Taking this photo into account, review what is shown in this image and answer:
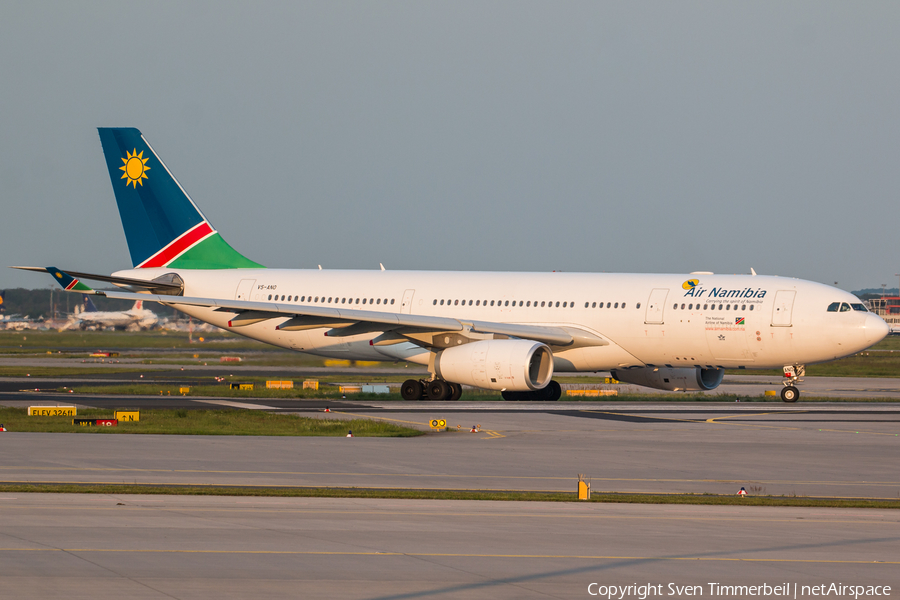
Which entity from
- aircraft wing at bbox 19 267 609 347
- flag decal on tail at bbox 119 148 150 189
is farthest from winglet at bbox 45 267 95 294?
flag decal on tail at bbox 119 148 150 189

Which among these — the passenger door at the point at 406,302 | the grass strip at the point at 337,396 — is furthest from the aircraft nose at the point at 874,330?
the passenger door at the point at 406,302

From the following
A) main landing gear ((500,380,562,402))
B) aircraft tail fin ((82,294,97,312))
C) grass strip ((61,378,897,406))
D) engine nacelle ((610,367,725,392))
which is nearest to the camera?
engine nacelle ((610,367,725,392))

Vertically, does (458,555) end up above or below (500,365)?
below

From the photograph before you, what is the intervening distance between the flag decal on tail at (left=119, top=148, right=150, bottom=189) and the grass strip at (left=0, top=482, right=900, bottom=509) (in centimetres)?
2744

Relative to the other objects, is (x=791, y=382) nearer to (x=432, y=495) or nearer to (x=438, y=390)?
(x=438, y=390)

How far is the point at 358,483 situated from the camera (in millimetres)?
16781

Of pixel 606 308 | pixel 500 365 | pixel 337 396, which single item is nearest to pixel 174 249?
pixel 337 396

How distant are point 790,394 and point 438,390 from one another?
11744mm

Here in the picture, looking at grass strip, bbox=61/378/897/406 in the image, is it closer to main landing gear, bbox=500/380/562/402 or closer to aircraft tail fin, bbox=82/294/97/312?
main landing gear, bbox=500/380/562/402

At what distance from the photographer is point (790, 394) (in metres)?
35.0

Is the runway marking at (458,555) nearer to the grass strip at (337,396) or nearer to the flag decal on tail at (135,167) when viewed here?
the grass strip at (337,396)

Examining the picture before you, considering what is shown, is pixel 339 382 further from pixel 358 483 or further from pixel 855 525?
pixel 855 525

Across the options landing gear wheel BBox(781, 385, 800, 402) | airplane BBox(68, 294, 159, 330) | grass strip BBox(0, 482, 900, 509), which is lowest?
grass strip BBox(0, 482, 900, 509)

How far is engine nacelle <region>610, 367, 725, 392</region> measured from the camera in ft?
120
